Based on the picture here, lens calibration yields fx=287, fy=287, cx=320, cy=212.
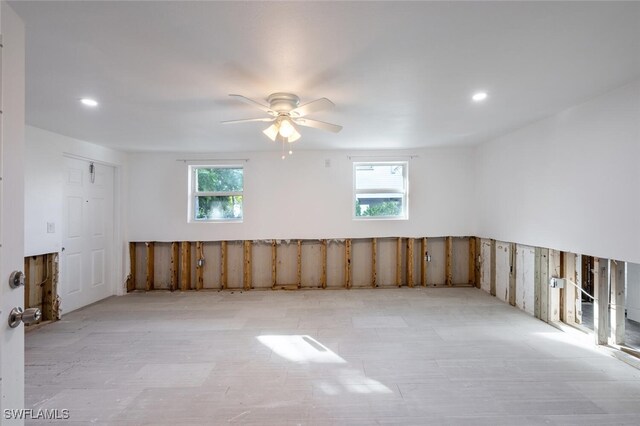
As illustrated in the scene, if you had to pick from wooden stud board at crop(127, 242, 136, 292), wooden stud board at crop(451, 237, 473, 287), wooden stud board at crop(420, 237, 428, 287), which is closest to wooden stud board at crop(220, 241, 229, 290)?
wooden stud board at crop(127, 242, 136, 292)

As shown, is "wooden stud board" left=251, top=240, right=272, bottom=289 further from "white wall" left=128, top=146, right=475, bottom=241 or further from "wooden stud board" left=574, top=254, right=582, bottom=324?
"wooden stud board" left=574, top=254, right=582, bottom=324

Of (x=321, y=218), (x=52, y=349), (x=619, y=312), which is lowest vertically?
(x=52, y=349)

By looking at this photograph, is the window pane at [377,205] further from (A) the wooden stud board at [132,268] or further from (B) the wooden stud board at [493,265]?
(A) the wooden stud board at [132,268]

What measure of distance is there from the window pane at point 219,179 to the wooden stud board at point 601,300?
4.94m

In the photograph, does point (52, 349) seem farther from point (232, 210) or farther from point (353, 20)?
point (353, 20)

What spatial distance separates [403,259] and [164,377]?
4044 millimetres

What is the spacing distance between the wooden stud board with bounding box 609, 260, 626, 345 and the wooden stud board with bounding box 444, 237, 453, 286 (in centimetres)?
233

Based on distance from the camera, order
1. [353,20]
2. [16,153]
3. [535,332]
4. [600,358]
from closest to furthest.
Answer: [16,153] → [353,20] → [600,358] → [535,332]

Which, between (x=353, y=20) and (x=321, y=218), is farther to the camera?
(x=321, y=218)

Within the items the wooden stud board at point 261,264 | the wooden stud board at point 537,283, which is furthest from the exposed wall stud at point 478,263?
the wooden stud board at point 261,264

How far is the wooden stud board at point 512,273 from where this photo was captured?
4113mm

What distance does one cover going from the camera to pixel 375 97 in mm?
2721

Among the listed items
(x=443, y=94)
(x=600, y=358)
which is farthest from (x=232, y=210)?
(x=600, y=358)

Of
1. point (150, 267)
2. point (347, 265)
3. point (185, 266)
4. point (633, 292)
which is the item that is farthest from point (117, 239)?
point (633, 292)
